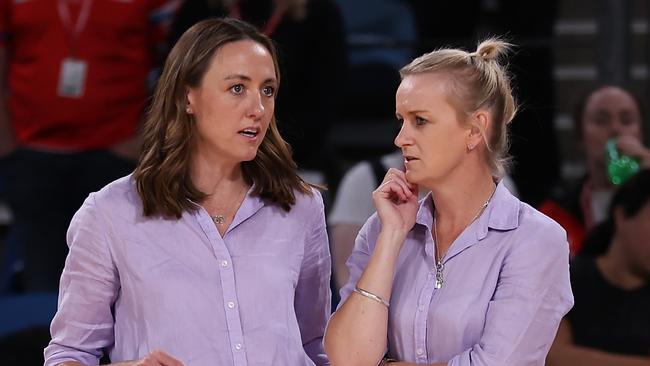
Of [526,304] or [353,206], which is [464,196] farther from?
[353,206]

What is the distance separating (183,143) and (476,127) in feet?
2.12

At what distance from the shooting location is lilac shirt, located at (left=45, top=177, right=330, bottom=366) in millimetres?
2678

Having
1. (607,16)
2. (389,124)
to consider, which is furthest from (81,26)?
(607,16)

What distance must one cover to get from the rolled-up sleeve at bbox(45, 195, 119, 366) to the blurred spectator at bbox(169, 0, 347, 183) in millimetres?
2004

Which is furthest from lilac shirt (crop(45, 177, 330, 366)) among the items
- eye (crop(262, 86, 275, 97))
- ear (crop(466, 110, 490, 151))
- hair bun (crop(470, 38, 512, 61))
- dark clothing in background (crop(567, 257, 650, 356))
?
dark clothing in background (crop(567, 257, 650, 356))

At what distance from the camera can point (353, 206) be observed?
14.8ft

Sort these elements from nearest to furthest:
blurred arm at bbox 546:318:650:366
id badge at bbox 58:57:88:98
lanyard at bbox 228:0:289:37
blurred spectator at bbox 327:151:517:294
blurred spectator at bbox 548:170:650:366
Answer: blurred arm at bbox 546:318:650:366 < blurred spectator at bbox 548:170:650:366 < blurred spectator at bbox 327:151:517:294 < lanyard at bbox 228:0:289:37 < id badge at bbox 58:57:88:98

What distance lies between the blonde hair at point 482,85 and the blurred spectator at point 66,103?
2387mm

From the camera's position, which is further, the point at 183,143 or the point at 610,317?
the point at 610,317

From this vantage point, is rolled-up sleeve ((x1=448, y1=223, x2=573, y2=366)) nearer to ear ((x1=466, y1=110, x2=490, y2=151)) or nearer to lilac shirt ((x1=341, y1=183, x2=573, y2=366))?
lilac shirt ((x1=341, y1=183, x2=573, y2=366))

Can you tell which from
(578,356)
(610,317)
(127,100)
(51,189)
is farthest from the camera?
(127,100)

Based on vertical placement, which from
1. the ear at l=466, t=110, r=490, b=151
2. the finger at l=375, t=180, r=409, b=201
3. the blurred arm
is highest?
the ear at l=466, t=110, r=490, b=151

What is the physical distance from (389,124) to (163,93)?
9.31 ft

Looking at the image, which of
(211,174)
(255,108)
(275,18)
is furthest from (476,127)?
(275,18)
